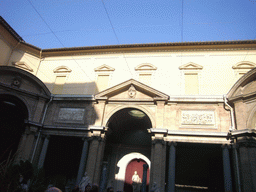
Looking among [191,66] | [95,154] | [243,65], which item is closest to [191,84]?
[191,66]

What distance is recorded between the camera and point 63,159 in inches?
709

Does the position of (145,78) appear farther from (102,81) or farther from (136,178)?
(136,178)

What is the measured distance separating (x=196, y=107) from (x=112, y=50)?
899 cm

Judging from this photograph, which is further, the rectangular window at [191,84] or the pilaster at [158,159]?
the rectangular window at [191,84]

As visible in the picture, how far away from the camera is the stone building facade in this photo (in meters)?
12.6

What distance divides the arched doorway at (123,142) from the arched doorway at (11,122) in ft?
22.3

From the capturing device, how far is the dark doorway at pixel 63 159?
17.2 meters

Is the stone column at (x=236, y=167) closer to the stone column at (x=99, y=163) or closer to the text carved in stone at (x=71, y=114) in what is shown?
the stone column at (x=99, y=163)

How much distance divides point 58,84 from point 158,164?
37.1ft

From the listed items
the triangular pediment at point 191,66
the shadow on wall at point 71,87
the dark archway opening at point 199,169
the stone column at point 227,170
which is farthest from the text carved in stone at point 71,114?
the stone column at point 227,170

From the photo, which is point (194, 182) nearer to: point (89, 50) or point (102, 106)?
point (102, 106)

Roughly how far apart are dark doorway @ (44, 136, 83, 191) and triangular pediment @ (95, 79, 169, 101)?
16.0 ft

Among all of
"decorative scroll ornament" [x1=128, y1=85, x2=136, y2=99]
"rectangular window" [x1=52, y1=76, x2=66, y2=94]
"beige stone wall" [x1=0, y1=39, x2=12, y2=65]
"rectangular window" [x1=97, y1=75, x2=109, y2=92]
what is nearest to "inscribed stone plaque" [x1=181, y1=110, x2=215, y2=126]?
"decorative scroll ornament" [x1=128, y1=85, x2=136, y2=99]

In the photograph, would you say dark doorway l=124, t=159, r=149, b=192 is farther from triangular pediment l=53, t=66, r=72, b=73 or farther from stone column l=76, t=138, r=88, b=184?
triangular pediment l=53, t=66, r=72, b=73
